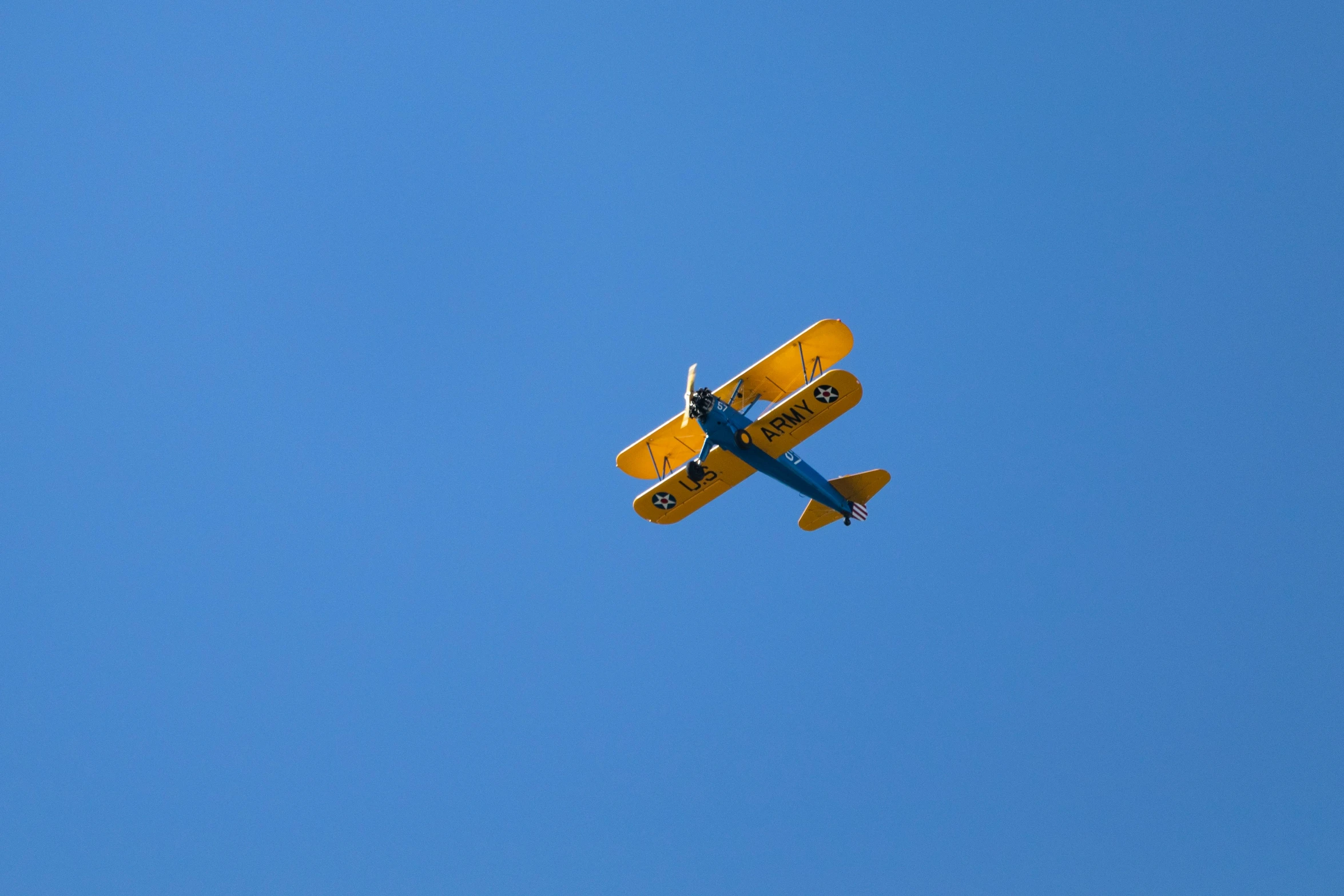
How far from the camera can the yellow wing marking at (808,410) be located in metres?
30.6

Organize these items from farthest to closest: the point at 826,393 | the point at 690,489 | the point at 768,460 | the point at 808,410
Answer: the point at 690,489 < the point at 768,460 < the point at 808,410 < the point at 826,393

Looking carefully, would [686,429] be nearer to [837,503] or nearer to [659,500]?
[659,500]

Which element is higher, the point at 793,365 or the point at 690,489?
the point at 793,365

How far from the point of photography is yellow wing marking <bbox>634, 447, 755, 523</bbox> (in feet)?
108

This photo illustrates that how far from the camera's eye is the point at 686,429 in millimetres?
34188

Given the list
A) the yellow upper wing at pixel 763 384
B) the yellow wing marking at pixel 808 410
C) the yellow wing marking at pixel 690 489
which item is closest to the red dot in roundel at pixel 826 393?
the yellow wing marking at pixel 808 410

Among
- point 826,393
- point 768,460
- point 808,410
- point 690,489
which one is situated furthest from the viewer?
point 690,489

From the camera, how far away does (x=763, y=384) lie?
3291cm

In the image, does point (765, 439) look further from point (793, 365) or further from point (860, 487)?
point (860, 487)

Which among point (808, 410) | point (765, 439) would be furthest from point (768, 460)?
point (808, 410)

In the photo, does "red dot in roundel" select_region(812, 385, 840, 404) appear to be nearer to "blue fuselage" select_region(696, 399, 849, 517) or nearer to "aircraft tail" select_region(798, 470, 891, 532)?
"blue fuselage" select_region(696, 399, 849, 517)

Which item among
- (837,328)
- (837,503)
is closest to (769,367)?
(837,328)

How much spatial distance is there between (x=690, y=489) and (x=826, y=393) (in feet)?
16.4

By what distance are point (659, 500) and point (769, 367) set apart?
4.67 metres
